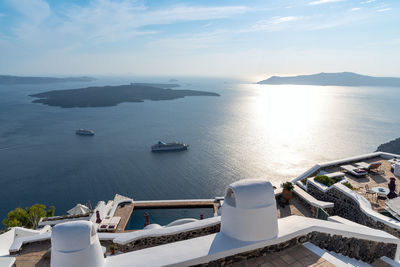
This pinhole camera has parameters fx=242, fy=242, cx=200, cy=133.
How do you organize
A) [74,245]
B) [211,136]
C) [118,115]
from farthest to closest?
[118,115], [211,136], [74,245]

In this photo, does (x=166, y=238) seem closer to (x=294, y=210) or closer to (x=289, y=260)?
(x=289, y=260)

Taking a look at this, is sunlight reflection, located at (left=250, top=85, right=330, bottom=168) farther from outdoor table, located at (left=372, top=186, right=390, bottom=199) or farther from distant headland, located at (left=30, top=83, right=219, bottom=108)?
distant headland, located at (left=30, top=83, right=219, bottom=108)

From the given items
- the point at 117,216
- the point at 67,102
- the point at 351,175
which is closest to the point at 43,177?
the point at 117,216

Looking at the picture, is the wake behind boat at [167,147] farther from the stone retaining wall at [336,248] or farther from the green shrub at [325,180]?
the stone retaining wall at [336,248]

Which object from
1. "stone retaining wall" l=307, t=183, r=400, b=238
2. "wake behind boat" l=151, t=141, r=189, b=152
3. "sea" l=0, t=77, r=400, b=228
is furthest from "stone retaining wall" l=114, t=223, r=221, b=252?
"wake behind boat" l=151, t=141, r=189, b=152

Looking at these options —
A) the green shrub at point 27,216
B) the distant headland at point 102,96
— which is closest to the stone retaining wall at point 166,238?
the green shrub at point 27,216

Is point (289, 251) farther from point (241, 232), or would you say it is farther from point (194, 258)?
point (194, 258)
